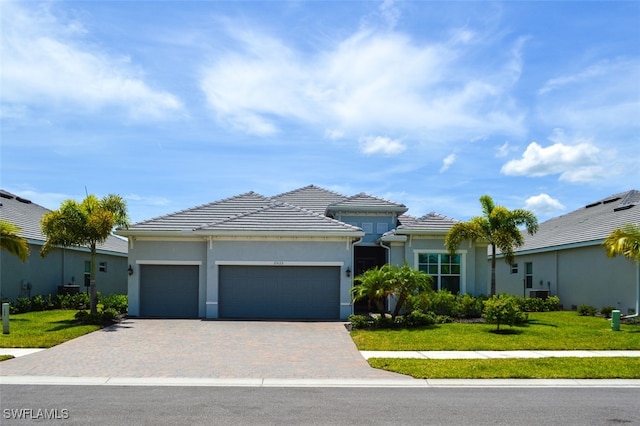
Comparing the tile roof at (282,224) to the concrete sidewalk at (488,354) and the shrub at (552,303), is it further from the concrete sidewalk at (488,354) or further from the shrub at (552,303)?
the shrub at (552,303)

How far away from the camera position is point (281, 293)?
22.4 metres

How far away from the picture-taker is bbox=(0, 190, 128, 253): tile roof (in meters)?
25.6

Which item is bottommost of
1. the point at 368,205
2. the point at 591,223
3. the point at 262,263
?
the point at 262,263

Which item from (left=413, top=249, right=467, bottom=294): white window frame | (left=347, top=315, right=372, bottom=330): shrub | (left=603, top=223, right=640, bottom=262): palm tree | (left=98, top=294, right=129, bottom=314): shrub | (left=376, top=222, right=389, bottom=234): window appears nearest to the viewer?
(left=347, top=315, right=372, bottom=330): shrub

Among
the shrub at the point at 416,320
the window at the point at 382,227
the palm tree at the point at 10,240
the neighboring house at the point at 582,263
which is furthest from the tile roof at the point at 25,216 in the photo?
the neighboring house at the point at 582,263

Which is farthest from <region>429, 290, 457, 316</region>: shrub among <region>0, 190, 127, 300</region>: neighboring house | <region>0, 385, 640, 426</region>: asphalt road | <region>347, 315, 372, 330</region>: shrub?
<region>0, 190, 127, 300</region>: neighboring house

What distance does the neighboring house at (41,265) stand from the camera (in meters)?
24.5

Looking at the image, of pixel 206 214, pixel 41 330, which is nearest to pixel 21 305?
pixel 41 330

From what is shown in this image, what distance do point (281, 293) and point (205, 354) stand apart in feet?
26.7

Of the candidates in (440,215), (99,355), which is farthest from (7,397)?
(440,215)

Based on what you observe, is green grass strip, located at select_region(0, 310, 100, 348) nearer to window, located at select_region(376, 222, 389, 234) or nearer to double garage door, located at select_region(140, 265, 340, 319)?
double garage door, located at select_region(140, 265, 340, 319)

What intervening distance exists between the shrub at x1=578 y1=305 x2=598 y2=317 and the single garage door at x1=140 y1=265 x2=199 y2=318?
15.7m

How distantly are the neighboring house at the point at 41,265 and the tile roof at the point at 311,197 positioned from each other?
415 inches

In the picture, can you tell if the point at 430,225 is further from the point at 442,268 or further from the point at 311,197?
the point at 311,197
